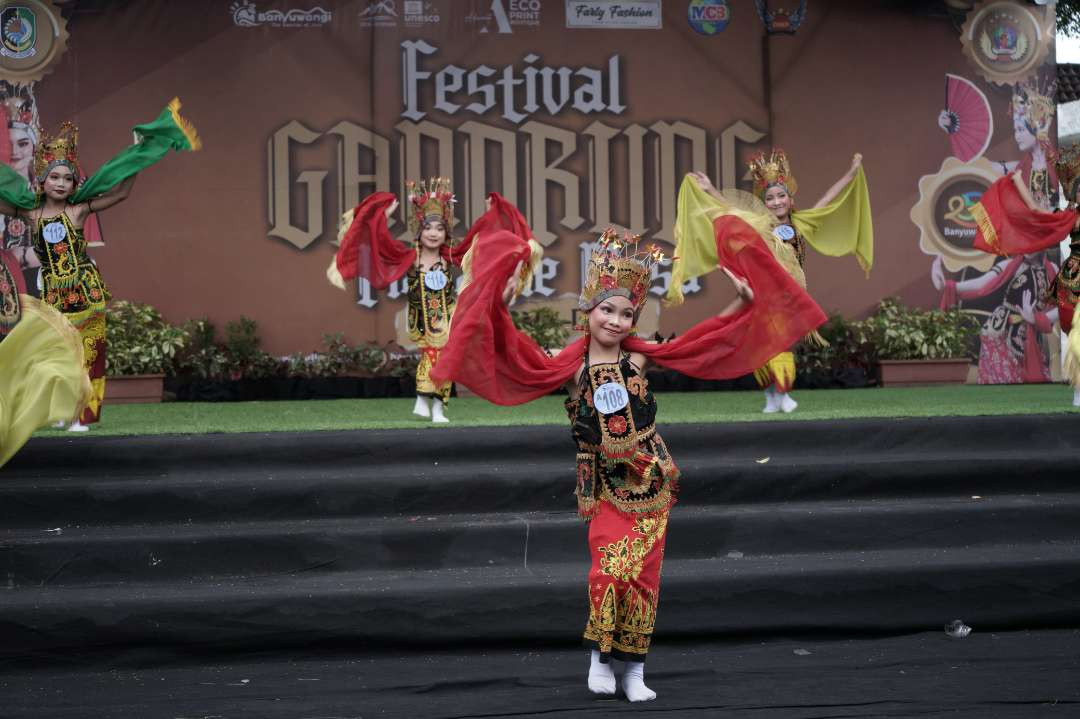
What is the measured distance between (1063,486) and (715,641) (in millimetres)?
2134

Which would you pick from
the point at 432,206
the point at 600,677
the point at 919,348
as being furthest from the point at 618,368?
the point at 919,348

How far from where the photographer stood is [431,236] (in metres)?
7.93

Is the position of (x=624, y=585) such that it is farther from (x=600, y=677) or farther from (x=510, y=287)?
(x=510, y=287)

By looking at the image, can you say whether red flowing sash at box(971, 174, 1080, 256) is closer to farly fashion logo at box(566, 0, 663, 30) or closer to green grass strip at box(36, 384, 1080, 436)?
green grass strip at box(36, 384, 1080, 436)

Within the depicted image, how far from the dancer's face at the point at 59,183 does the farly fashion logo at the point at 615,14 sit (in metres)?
4.90

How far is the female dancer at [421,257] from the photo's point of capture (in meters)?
7.96

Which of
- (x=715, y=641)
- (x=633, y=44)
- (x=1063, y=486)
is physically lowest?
(x=715, y=641)

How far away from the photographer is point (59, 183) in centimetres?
745

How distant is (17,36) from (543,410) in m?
5.57

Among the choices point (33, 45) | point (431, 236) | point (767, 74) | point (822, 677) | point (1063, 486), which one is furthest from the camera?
point (767, 74)

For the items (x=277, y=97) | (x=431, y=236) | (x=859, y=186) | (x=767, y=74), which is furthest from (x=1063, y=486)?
(x=277, y=97)

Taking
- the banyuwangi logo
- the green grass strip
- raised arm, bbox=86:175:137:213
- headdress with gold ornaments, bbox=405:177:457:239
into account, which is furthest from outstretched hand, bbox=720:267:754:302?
the banyuwangi logo

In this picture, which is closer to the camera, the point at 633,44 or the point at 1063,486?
the point at 1063,486

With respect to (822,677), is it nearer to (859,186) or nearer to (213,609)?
(213,609)
